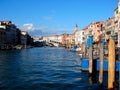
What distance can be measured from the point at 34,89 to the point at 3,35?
366ft

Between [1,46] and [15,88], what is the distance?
8990 centimetres

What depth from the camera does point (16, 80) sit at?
2386 cm

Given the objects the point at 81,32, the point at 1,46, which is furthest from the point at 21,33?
the point at 1,46

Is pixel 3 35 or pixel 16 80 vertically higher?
pixel 3 35

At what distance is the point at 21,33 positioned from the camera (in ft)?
609

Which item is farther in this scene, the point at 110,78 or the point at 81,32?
the point at 81,32

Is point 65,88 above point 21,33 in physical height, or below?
below

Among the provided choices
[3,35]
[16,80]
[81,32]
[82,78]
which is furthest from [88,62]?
[81,32]

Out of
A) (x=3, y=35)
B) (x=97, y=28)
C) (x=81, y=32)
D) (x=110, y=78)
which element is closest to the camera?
(x=110, y=78)

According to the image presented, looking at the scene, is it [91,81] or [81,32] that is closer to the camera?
[91,81]

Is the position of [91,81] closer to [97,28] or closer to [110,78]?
[110,78]

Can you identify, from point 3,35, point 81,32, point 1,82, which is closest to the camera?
point 1,82

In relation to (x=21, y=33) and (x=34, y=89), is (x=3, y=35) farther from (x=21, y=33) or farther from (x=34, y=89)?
(x=34, y=89)

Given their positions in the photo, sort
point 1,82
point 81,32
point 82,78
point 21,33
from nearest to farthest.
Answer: point 1,82, point 82,78, point 81,32, point 21,33
